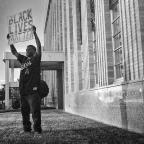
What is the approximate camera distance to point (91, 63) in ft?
44.4

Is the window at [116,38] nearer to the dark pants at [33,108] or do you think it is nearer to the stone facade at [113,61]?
the stone facade at [113,61]

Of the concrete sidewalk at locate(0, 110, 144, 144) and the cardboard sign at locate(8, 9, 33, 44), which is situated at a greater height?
the cardboard sign at locate(8, 9, 33, 44)

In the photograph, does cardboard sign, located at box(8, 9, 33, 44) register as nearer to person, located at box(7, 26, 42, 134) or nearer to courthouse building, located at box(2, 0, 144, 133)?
person, located at box(7, 26, 42, 134)

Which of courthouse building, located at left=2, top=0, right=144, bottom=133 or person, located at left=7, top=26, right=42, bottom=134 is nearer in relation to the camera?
person, located at left=7, top=26, right=42, bottom=134

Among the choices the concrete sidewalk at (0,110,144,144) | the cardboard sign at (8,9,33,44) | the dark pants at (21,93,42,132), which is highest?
the cardboard sign at (8,9,33,44)

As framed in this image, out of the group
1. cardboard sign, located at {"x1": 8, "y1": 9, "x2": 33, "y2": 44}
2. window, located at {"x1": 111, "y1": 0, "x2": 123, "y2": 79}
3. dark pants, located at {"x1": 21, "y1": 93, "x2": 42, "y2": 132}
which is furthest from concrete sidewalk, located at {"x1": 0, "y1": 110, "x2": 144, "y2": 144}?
window, located at {"x1": 111, "y1": 0, "x2": 123, "y2": 79}

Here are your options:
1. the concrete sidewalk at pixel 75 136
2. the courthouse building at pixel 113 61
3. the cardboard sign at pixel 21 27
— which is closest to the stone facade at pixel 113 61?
the courthouse building at pixel 113 61

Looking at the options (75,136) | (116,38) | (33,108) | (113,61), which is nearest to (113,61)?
(113,61)

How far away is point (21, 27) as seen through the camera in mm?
7871

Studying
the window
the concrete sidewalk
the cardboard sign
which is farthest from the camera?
the window

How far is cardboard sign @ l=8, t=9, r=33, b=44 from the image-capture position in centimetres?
766

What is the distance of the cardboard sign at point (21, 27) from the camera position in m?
7.66

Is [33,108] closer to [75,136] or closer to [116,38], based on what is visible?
[75,136]

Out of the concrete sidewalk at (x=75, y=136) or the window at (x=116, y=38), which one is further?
the window at (x=116, y=38)
